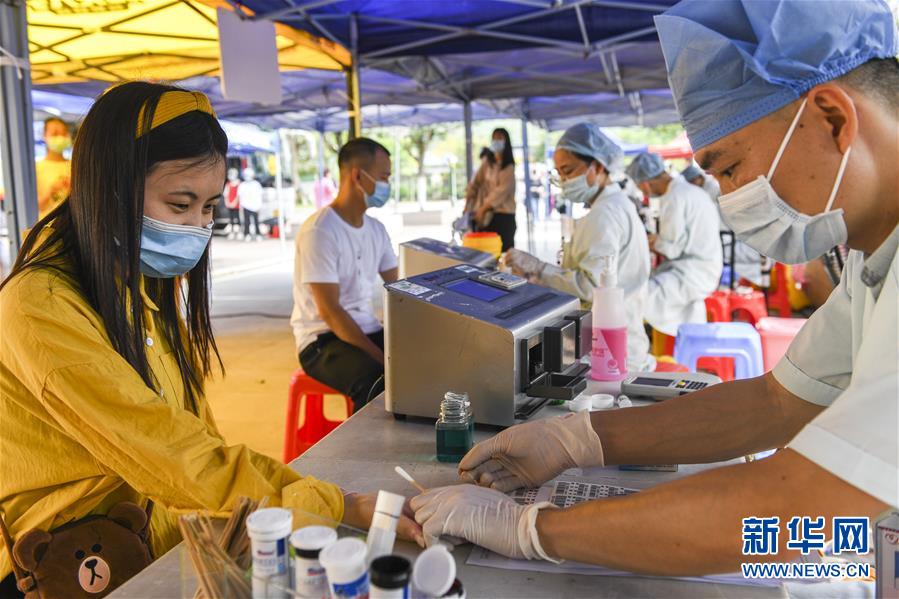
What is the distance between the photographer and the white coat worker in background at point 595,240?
3.58 m

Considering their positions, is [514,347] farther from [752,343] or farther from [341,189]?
[752,343]

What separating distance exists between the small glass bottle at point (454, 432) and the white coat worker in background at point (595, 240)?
1847mm

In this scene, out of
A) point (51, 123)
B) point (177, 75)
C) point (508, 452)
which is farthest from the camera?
point (177, 75)

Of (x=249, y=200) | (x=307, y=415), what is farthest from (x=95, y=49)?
(x=249, y=200)

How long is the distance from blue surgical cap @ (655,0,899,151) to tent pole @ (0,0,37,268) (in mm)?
2577

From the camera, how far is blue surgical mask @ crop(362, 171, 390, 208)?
4027 mm

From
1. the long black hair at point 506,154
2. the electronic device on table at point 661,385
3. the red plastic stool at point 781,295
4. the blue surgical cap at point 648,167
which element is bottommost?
the red plastic stool at point 781,295

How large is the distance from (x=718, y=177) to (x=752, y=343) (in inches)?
131

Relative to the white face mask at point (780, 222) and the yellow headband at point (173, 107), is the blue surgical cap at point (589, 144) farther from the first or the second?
the white face mask at point (780, 222)

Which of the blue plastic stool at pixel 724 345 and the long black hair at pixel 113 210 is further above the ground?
the long black hair at pixel 113 210

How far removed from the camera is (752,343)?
433 centimetres

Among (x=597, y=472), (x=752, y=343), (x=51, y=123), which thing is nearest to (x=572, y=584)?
(x=597, y=472)

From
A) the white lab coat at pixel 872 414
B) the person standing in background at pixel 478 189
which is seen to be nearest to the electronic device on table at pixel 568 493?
the white lab coat at pixel 872 414

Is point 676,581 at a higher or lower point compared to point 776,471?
lower
